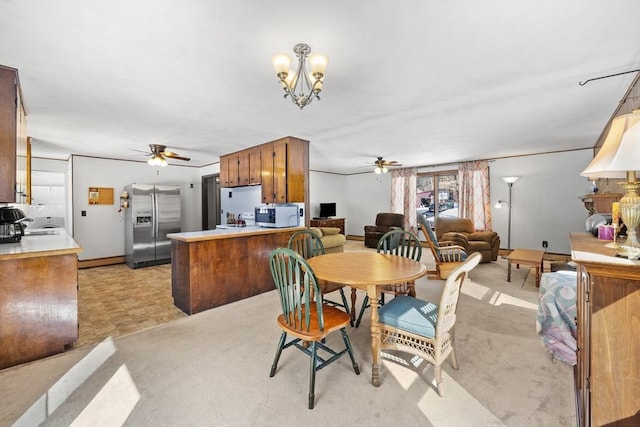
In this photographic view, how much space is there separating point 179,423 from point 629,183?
2753 millimetres

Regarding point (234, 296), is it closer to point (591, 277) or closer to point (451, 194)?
point (591, 277)

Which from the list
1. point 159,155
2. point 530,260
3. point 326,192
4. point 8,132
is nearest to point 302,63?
point 8,132

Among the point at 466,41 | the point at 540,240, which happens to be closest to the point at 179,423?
the point at 466,41

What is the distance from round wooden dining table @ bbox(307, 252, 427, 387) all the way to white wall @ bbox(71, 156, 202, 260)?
561 centimetres

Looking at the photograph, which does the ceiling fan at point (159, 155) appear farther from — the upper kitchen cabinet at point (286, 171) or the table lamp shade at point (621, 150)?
the table lamp shade at point (621, 150)

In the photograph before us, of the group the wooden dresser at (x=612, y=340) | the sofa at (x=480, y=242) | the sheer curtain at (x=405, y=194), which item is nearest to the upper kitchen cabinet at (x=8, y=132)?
the wooden dresser at (x=612, y=340)

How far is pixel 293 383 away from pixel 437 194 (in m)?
6.89

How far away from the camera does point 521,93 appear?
2680mm

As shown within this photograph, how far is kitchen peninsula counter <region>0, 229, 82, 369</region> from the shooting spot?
2109mm

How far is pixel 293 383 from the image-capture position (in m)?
1.90

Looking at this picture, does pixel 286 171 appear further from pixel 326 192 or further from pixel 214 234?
pixel 326 192

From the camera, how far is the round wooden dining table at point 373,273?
6.11ft

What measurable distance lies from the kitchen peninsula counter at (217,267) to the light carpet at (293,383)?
0.49m

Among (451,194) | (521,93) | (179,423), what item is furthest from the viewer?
(451,194)
